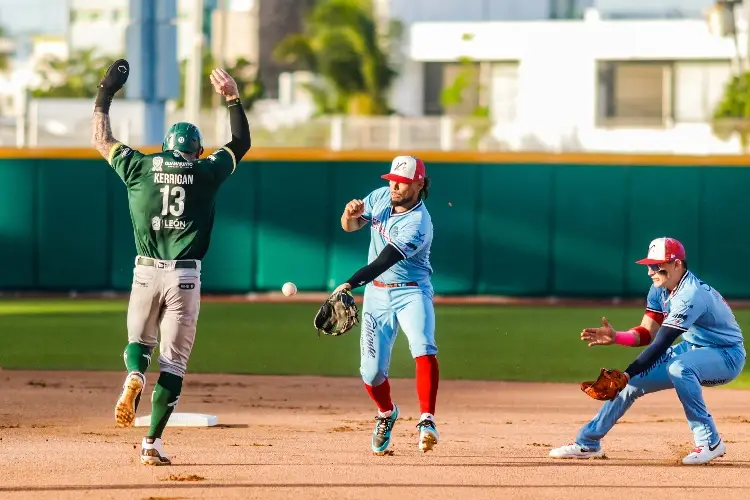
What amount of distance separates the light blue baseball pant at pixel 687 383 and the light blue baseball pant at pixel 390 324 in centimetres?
113

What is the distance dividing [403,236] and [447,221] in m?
14.1

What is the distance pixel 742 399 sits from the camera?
1290 centimetres

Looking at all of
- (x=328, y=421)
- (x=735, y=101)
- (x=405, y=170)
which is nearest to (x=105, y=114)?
(x=405, y=170)

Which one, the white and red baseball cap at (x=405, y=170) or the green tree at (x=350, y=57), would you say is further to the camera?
the green tree at (x=350, y=57)

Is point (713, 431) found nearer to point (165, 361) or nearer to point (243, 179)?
point (165, 361)

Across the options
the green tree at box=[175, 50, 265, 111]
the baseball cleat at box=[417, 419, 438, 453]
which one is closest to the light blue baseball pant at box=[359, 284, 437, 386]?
the baseball cleat at box=[417, 419, 438, 453]

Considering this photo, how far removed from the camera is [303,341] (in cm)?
1711

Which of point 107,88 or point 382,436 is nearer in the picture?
point 107,88

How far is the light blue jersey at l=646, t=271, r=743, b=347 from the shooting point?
8.59 m

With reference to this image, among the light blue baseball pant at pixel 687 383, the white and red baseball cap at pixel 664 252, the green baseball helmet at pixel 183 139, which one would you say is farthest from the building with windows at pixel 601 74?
the green baseball helmet at pixel 183 139

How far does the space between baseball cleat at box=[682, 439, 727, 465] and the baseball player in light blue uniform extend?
1545 millimetres

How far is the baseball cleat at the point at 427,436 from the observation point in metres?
8.64

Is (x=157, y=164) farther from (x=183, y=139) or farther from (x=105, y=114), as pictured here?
(x=105, y=114)

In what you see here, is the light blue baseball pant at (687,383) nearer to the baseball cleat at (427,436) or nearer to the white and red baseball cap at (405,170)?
the baseball cleat at (427,436)
